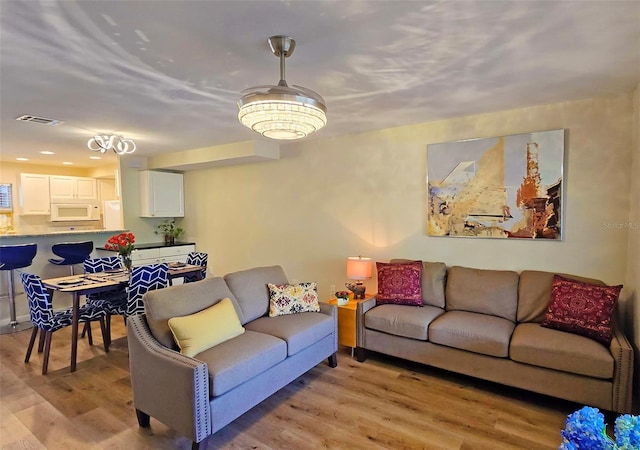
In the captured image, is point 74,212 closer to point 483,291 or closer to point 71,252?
point 71,252

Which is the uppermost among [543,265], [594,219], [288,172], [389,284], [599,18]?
[599,18]

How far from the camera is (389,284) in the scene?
11.8 feet

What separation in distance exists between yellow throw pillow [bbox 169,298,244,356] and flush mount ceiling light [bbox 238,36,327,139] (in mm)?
1404

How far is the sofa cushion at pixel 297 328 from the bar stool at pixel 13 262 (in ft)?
10.3

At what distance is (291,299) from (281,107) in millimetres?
2011

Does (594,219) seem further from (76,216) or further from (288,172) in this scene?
(76,216)

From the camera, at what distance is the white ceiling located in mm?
1653

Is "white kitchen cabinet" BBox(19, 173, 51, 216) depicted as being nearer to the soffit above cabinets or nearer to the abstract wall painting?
the soffit above cabinets

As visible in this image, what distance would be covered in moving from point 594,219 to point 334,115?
2492mm

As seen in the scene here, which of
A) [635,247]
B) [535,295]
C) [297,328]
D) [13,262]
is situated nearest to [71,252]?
[13,262]

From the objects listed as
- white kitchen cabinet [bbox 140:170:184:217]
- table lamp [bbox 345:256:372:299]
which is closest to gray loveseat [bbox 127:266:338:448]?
table lamp [bbox 345:256:372:299]

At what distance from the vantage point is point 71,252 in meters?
4.52

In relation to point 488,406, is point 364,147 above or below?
above

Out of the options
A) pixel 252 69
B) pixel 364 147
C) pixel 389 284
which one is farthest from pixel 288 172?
pixel 252 69
